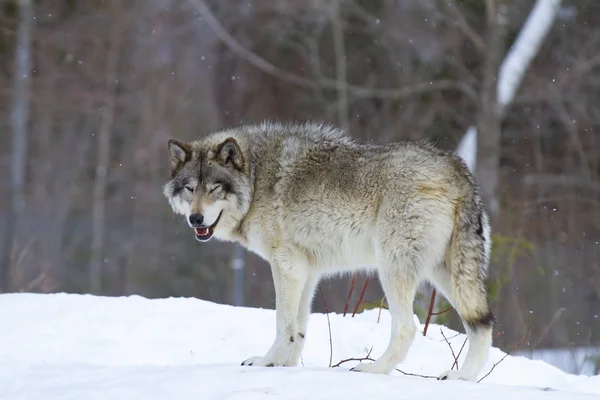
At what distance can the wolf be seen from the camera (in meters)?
4.90

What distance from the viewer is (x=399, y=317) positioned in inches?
193

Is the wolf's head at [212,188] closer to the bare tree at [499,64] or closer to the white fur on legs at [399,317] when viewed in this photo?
the white fur on legs at [399,317]

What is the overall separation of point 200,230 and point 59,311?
6.54ft

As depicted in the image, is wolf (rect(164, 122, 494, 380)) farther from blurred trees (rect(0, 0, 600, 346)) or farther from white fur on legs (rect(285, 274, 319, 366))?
blurred trees (rect(0, 0, 600, 346))

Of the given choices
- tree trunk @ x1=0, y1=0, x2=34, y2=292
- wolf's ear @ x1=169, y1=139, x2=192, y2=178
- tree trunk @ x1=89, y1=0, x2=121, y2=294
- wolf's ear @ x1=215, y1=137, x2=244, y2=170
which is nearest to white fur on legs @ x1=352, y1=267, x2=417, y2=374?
wolf's ear @ x1=215, y1=137, x2=244, y2=170

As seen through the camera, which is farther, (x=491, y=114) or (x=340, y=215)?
(x=491, y=114)

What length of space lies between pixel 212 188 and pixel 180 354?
1.48 meters

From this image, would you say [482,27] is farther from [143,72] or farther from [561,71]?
[143,72]

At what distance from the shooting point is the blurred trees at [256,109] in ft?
45.2

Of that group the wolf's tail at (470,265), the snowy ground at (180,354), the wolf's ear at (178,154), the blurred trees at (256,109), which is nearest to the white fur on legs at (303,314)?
the snowy ground at (180,354)

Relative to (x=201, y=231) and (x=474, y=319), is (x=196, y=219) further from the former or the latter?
(x=474, y=319)

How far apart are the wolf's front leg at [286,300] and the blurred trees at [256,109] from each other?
6.21 meters

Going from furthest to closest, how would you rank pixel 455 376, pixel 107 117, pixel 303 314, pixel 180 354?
pixel 107 117, pixel 180 354, pixel 303 314, pixel 455 376

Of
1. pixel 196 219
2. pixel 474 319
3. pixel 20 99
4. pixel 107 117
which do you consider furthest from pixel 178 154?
pixel 20 99
